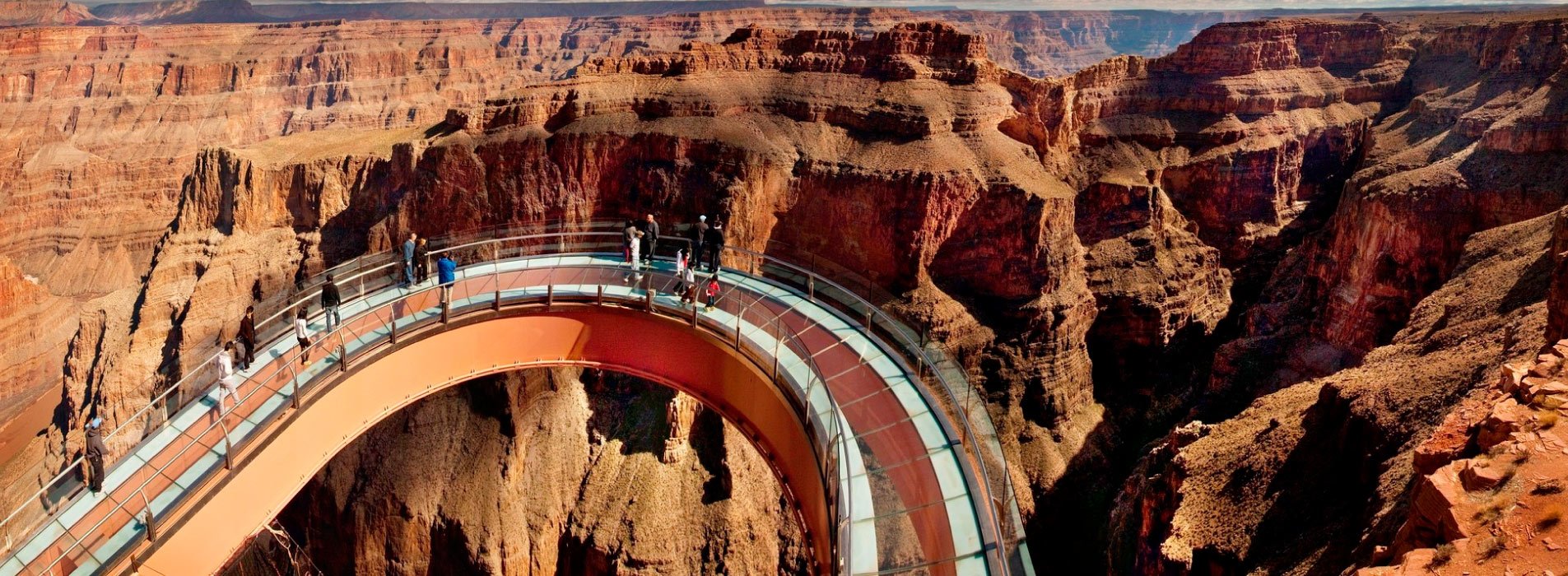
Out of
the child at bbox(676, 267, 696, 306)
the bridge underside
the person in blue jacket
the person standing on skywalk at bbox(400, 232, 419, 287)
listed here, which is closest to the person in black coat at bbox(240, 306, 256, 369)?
the bridge underside

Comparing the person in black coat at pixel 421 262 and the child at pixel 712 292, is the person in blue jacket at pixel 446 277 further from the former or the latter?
the child at pixel 712 292

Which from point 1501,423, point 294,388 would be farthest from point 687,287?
point 1501,423

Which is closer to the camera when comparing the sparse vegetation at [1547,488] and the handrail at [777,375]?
the sparse vegetation at [1547,488]

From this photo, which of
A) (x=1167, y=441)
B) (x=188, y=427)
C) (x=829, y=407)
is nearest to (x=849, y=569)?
(x=829, y=407)

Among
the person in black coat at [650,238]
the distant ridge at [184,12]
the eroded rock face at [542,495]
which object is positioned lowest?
the eroded rock face at [542,495]

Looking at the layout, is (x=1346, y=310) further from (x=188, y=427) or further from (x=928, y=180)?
(x=188, y=427)

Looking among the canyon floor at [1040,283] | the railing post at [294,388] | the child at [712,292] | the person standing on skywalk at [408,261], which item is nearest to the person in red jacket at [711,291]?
the child at [712,292]
